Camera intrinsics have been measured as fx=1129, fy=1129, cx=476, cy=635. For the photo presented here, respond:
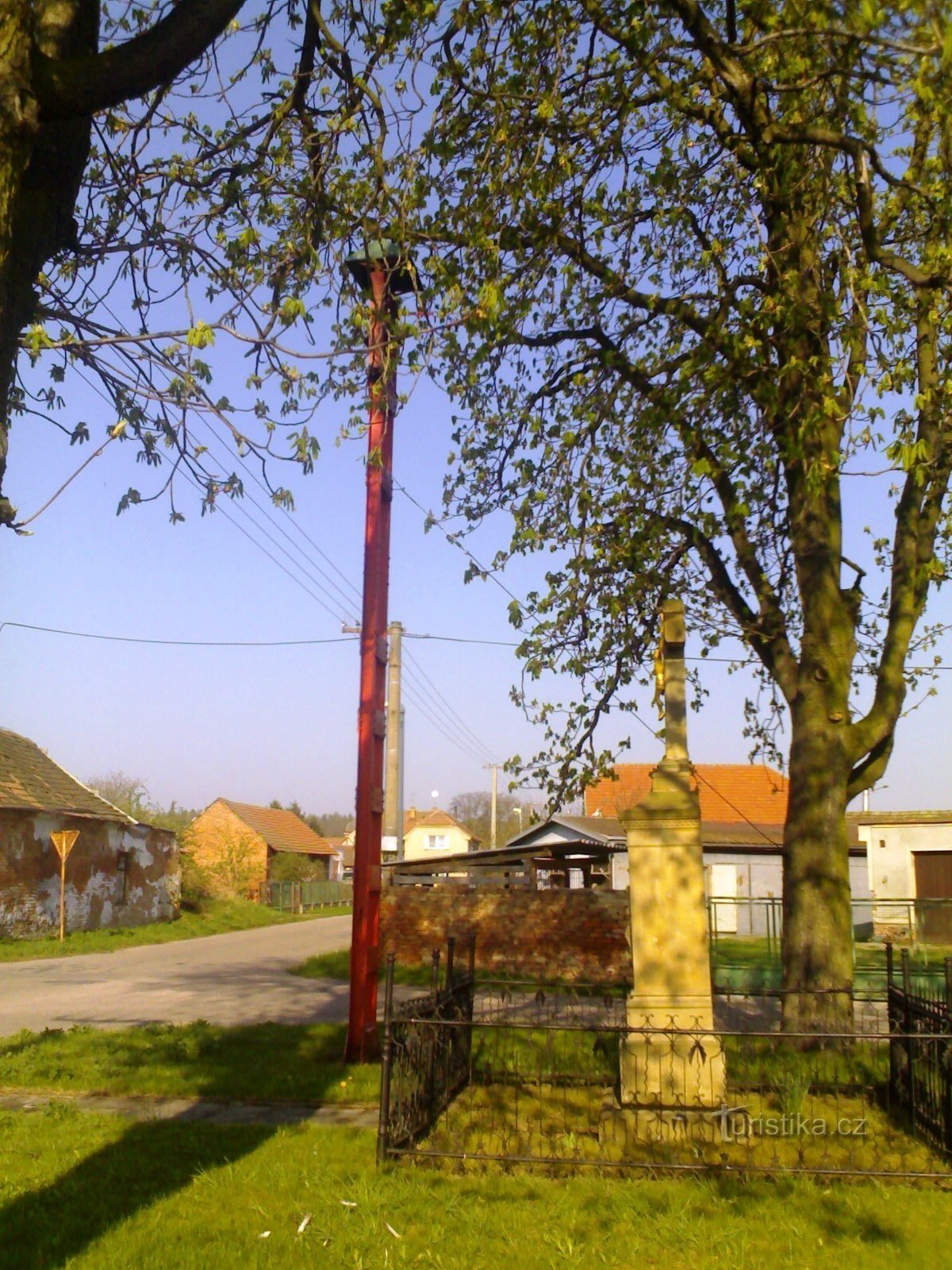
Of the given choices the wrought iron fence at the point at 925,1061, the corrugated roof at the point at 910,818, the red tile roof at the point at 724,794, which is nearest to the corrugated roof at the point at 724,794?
the red tile roof at the point at 724,794

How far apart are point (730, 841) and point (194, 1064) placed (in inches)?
809

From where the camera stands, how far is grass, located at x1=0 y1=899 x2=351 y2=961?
23.3 metres

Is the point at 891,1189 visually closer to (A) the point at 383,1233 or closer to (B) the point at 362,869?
(A) the point at 383,1233

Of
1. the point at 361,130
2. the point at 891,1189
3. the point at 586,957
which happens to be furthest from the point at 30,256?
the point at 586,957

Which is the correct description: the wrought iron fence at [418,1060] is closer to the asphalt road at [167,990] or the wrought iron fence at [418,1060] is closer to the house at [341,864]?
the asphalt road at [167,990]

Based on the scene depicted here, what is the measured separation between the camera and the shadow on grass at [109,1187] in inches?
197

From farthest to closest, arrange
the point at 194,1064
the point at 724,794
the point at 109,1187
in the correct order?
the point at 724,794 < the point at 194,1064 < the point at 109,1187

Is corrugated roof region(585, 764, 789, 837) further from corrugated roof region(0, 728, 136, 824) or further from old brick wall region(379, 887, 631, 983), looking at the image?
old brick wall region(379, 887, 631, 983)

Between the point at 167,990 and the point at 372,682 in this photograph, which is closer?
the point at 372,682

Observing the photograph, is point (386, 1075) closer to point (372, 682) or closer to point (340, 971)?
point (372, 682)

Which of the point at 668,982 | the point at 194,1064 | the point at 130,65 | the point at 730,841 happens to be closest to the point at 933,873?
the point at 730,841

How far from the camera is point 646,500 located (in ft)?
37.2

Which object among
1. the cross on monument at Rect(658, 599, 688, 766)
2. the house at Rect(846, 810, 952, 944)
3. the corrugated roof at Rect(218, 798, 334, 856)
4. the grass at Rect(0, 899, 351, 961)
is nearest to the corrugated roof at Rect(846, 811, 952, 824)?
the house at Rect(846, 810, 952, 944)

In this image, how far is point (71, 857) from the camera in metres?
28.3
